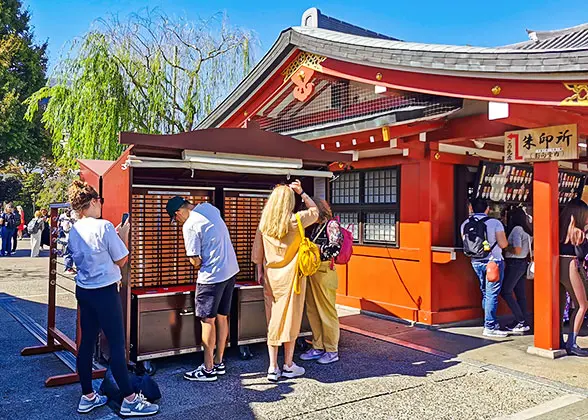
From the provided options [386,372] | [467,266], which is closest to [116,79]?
[467,266]

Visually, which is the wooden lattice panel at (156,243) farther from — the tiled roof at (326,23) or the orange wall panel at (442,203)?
the tiled roof at (326,23)

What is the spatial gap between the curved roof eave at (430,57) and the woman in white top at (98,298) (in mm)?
3538

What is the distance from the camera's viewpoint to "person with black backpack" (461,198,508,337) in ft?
20.4

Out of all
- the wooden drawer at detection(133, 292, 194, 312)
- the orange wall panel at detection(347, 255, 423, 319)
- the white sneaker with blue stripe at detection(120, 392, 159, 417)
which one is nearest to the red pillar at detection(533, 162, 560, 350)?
the orange wall panel at detection(347, 255, 423, 319)

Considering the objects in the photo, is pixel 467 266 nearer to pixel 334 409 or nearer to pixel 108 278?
pixel 334 409

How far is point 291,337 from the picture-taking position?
446 centimetres

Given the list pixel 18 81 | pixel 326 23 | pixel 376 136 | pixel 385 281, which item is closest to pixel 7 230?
pixel 18 81

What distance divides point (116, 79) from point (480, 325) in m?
11.8

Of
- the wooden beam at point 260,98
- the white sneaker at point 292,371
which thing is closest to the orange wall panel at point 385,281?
the white sneaker at point 292,371

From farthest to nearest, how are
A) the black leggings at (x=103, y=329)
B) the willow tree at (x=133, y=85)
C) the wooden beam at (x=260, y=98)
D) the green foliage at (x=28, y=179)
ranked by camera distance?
the green foliage at (x=28, y=179), the willow tree at (x=133, y=85), the wooden beam at (x=260, y=98), the black leggings at (x=103, y=329)

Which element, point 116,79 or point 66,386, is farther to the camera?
point 116,79

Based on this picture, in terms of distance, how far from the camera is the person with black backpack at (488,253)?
6.23 metres

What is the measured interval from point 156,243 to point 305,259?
1802 millimetres

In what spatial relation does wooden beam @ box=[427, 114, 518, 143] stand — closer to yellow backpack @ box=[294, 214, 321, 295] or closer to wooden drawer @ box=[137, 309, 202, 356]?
yellow backpack @ box=[294, 214, 321, 295]
